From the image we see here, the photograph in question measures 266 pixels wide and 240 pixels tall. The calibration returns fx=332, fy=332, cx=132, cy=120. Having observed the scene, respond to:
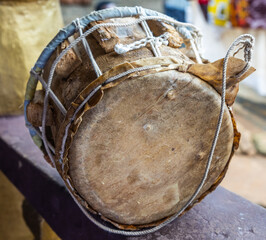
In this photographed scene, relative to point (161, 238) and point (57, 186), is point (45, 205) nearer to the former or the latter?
point (57, 186)

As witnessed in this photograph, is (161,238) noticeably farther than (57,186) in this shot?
No

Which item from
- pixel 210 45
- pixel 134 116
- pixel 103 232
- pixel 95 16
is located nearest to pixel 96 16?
pixel 95 16

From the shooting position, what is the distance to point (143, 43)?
3.48ft

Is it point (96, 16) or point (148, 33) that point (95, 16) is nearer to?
point (96, 16)

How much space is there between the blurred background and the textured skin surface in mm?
408

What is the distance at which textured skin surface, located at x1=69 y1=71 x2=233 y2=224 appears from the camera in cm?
98

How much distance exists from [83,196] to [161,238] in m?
0.34

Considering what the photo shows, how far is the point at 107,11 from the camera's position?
3.66ft


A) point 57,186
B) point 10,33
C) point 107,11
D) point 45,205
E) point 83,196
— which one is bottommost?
point 45,205

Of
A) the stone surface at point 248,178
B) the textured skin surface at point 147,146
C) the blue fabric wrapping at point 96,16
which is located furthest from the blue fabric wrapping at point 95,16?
the stone surface at point 248,178

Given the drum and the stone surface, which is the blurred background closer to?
the stone surface

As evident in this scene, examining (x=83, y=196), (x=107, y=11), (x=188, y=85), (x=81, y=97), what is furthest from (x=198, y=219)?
(x=107, y=11)

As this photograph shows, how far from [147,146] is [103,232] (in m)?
0.41

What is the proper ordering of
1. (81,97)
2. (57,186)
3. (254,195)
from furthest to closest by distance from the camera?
(254,195) < (57,186) < (81,97)
